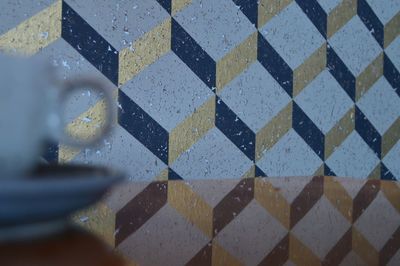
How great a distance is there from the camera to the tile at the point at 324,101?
146cm

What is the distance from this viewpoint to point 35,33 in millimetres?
950

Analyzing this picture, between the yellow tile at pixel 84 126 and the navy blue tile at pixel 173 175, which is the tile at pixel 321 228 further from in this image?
the yellow tile at pixel 84 126

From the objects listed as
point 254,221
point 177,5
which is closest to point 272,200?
point 254,221

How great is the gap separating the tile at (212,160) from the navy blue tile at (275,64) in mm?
220

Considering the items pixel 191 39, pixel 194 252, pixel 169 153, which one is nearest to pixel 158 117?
pixel 169 153

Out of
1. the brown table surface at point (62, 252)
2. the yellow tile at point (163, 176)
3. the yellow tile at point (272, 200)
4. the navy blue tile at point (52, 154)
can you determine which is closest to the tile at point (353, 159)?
the yellow tile at point (272, 200)

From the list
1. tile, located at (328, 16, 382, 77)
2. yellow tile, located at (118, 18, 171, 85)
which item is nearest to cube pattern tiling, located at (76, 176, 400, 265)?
yellow tile, located at (118, 18, 171, 85)

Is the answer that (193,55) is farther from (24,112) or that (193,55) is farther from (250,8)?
(24,112)

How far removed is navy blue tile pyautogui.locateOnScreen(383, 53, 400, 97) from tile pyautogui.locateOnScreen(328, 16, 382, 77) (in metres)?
0.06

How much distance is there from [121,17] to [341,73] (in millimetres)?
728

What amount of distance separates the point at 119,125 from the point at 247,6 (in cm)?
44

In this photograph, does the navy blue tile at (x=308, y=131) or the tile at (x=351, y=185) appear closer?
the navy blue tile at (x=308, y=131)

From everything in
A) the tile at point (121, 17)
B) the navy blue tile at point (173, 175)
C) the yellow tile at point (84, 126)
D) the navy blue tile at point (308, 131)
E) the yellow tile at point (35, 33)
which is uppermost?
the yellow tile at point (35, 33)

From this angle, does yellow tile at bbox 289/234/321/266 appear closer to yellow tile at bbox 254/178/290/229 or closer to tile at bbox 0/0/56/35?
yellow tile at bbox 254/178/290/229
